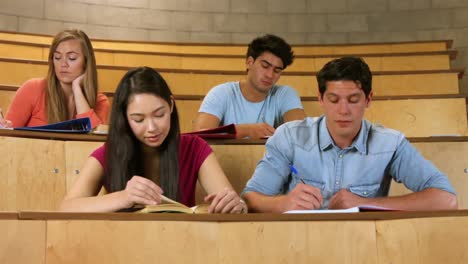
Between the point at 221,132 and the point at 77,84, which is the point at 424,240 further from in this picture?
the point at 77,84

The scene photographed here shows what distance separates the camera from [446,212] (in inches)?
23.6

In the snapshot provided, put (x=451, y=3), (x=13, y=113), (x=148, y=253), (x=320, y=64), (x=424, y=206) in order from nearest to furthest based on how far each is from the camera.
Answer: (x=148, y=253)
(x=424, y=206)
(x=13, y=113)
(x=320, y=64)
(x=451, y=3)

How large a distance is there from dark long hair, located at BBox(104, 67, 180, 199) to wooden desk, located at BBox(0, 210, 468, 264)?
29cm

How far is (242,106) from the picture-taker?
1375mm

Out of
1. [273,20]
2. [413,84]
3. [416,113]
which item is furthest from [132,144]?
[273,20]

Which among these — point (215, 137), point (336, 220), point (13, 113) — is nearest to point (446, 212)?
point (336, 220)

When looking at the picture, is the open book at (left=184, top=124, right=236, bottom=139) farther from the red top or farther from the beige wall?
the beige wall

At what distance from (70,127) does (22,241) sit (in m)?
0.49

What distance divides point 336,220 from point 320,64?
5.40 feet

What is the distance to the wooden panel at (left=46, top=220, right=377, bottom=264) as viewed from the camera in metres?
0.57

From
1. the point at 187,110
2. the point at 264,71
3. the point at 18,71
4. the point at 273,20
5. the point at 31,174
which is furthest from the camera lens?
the point at 273,20

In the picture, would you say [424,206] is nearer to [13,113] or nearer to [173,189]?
[173,189]

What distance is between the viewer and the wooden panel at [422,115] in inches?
60.6

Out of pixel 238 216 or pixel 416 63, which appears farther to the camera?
pixel 416 63
